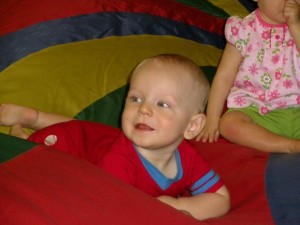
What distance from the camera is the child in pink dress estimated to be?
4.36 ft

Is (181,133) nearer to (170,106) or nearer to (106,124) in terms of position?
(170,106)

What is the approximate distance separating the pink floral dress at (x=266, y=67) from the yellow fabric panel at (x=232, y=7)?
0.46 metres

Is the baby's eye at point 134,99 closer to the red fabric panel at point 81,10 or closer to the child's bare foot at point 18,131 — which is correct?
the child's bare foot at point 18,131

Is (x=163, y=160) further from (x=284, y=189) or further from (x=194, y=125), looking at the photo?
(x=284, y=189)

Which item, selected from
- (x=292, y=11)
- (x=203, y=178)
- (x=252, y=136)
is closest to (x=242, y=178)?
(x=203, y=178)

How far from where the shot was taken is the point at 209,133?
1338 mm

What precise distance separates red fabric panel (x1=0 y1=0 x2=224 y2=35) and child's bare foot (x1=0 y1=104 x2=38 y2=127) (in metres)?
0.26

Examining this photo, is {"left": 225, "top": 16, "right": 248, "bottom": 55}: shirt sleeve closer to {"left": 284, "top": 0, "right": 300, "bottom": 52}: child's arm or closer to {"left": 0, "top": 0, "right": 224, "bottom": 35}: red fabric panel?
{"left": 284, "top": 0, "right": 300, "bottom": 52}: child's arm

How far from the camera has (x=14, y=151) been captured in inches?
33.5

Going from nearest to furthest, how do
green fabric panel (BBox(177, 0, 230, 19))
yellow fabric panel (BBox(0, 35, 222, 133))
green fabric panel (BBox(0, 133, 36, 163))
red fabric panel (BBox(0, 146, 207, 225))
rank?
red fabric panel (BBox(0, 146, 207, 225)), green fabric panel (BBox(0, 133, 36, 163)), yellow fabric panel (BBox(0, 35, 222, 133)), green fabric panel (BBox(177, 0, 230, 19))

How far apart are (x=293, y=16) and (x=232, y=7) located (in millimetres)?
618

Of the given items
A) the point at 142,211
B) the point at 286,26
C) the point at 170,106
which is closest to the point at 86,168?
the point at 142,211

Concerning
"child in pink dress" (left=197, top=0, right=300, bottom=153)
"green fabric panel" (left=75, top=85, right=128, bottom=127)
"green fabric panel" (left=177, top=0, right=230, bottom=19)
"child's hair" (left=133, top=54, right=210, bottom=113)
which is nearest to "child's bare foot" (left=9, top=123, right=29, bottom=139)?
"green fabric panel" (left=75, top=85, right=128, bottom=127)

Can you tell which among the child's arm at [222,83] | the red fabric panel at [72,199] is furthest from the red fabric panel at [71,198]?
the child's arm at [222,83]
